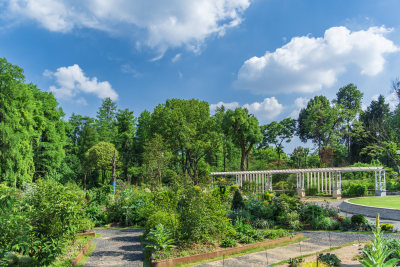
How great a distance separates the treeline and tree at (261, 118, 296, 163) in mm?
138

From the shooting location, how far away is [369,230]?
32.1 feet

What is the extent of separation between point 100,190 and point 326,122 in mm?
30029

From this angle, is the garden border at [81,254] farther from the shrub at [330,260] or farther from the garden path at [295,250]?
the shrub at [330,260]

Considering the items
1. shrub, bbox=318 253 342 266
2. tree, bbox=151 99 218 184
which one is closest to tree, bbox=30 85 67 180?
tree, bbox=151 99 218 184

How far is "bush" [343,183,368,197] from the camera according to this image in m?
20.6

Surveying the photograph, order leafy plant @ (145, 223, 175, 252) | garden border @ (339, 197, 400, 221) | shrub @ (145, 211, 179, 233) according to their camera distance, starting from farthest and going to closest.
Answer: garden border @ (339, 197, 400, 221) → shrub @ (145, 211, 179, 233) → leafy plant @ (145, 223, 175, 252)

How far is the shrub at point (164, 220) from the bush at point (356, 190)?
18.0 metres

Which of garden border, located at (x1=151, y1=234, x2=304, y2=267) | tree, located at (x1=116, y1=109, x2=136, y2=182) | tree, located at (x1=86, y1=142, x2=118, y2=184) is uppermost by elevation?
tree, located at (x1=116, y1=109, x2=136, y2=182)

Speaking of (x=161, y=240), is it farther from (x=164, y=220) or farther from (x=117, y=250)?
(x=117, y=250)

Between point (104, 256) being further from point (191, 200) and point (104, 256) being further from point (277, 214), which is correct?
point (277, 214)

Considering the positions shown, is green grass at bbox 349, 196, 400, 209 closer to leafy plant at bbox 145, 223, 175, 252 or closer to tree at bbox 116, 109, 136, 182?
leafy plant at bbox 145, 223, 175, 252

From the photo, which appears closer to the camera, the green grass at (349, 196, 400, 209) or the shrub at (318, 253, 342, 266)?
the shrub at (318, 253, 342, 266)

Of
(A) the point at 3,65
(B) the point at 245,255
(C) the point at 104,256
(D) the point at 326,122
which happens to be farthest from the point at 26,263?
(D) the point at 326,122

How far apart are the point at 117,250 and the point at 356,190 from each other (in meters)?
18.9
